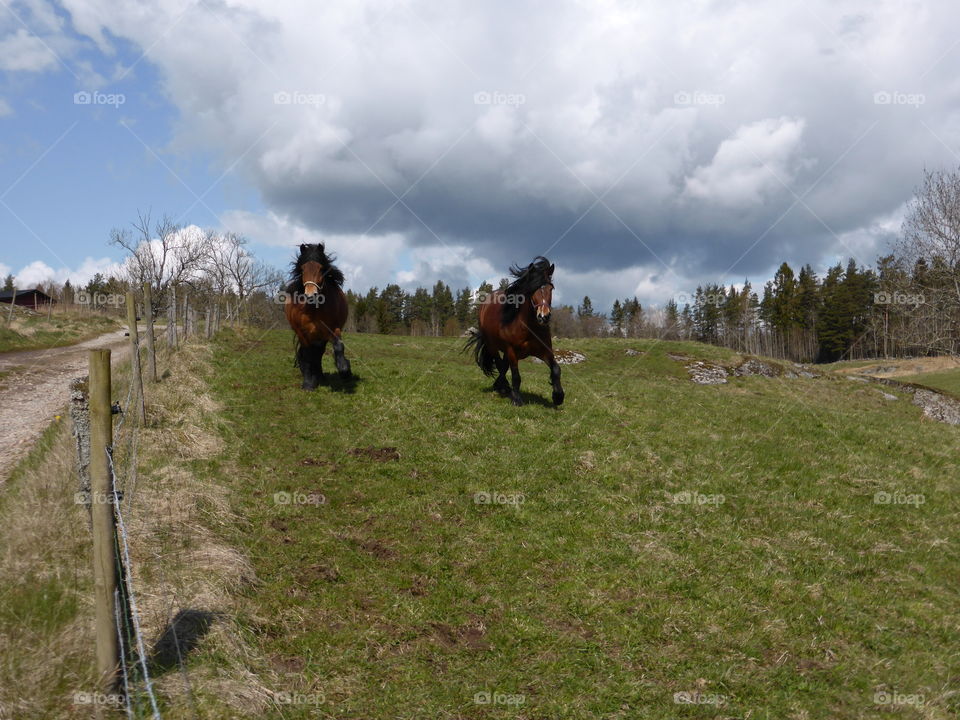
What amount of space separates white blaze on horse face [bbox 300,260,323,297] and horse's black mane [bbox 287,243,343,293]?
0.28 m

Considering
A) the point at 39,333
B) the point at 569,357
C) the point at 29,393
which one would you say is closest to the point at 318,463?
the point at 29,393

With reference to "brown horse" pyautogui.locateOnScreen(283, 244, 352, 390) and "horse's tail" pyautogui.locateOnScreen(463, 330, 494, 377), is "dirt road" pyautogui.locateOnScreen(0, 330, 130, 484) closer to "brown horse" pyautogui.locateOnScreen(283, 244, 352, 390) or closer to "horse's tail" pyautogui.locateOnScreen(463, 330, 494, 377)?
"brown horse" pyautogui.locateOnScreen(283, 244, 352, 390)

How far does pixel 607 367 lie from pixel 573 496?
27.2 metres

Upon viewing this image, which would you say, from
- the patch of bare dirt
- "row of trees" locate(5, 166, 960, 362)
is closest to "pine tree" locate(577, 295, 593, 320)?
"row of trees" locate(5, 166, 960, 362)

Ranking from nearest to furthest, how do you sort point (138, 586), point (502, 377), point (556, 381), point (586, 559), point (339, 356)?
point (138, 586) < point (586, 559) < point (556, 381) < point (339, 356) < point (502, 377)

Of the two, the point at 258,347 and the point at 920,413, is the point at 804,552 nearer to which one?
the point at 258,347

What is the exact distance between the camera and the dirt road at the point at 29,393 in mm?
10984

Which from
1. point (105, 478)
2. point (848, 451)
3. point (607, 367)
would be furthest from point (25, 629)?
point (607, 367)

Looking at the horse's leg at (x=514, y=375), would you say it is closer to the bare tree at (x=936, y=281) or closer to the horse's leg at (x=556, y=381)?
the horse's leg at (x=556, y=381)

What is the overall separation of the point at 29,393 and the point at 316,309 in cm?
898

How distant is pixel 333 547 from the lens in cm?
784

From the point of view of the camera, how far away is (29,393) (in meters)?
15.6

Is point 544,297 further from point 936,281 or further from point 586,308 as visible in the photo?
point 586,308

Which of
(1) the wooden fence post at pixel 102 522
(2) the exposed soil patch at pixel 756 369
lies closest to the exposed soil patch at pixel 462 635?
(1) the wooden fence post at pixel 102 522
